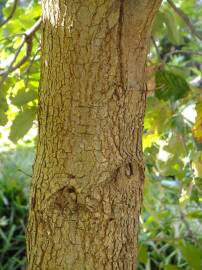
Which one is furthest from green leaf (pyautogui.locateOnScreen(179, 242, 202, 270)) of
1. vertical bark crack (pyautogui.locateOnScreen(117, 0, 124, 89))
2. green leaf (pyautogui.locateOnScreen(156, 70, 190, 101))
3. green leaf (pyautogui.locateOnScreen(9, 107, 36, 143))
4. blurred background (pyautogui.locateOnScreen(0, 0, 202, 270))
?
vertical bark crack (pyautogui.locateOnScreen(117, 0, 124, 89))

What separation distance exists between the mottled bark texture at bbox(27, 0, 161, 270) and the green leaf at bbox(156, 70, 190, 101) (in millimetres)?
357

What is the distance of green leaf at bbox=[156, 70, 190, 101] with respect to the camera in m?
1.22

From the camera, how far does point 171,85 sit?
121 centimetres

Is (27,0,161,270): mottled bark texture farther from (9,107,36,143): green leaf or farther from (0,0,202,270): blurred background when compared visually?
(9,107,36,143): green leaf

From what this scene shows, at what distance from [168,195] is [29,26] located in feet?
6.76

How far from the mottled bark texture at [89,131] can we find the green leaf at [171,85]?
36cm

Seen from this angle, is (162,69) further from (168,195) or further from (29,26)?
(168,195)

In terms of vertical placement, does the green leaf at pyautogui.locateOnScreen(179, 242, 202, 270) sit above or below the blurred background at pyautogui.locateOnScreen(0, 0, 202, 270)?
below

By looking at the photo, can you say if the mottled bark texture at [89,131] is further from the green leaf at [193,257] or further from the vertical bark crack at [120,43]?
the green leaf at [193,257]

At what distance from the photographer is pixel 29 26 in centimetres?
144

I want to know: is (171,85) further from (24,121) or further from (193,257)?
(193,257)

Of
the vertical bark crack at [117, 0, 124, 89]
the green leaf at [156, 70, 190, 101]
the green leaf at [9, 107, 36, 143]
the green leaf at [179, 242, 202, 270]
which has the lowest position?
the green leaf at [179, 242, 202, 270]

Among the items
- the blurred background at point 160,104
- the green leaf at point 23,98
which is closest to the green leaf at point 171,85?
the blurred background at point 160,104

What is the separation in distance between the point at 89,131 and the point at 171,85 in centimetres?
43
